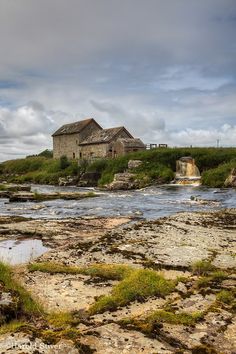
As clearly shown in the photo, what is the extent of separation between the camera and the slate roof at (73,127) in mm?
99562

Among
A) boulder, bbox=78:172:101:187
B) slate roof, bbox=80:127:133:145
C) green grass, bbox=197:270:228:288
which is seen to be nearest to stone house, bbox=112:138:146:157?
slate roof, bbox=80:127:133:145

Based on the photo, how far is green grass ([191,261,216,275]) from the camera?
11.9m

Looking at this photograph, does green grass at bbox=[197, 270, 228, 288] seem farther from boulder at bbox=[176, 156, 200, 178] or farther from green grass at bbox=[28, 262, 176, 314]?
boulder at bbox=[176, 156, 200, 178]

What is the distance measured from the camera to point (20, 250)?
16031mm

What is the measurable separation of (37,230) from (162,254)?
28.5 feet

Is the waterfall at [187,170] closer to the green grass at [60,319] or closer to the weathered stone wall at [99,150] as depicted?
the weathered stone wall at [99,150]

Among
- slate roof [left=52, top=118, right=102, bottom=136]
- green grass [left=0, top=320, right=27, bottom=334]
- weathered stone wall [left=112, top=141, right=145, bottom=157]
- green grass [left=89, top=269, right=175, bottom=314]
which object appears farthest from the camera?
slate roof [left=52, top=118, right=102, bottom=136]

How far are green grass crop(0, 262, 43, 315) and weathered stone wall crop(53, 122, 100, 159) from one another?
89.3 metres

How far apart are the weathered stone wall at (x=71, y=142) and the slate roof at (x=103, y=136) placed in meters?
1.88

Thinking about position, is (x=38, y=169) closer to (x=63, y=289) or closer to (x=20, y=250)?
(x=20, y=250)

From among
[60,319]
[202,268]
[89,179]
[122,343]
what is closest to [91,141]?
[89,179]

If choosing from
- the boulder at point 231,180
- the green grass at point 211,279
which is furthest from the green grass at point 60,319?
the boulder at point 231,180

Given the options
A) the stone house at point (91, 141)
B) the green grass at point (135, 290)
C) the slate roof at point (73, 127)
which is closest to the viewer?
the green grass at point (135, 290)

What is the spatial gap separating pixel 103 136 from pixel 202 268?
8174cm
